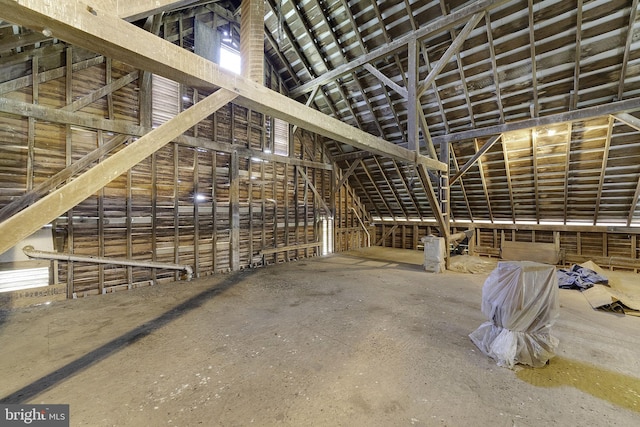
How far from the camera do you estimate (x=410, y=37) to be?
5184mm

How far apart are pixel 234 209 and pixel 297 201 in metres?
2.18

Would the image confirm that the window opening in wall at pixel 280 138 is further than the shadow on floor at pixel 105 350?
Yes

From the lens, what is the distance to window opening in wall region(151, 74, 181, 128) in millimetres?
5484

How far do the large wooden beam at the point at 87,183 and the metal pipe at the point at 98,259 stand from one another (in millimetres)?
4084

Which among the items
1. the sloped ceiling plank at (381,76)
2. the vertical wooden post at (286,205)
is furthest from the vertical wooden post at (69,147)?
the sloped ceiling plank at (381,76)

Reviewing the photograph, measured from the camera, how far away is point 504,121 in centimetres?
593

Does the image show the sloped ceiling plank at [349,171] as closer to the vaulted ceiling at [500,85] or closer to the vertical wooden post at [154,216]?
the vaulted ceiling at [500,85]

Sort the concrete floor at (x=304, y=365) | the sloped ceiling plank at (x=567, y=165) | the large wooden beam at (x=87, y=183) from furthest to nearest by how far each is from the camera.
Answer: the sloped ceiling plank at (x=567, y=165), the concrete floor at (x=304, y=365), the large wooden beam at (x=87, y=183)

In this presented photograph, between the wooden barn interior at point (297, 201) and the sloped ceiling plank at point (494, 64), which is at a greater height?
the sloped ceiling plank at point (494, 64)

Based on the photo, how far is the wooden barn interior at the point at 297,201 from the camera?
2037 mm

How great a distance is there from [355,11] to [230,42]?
137 inches

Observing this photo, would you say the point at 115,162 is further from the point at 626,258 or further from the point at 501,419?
the point at 626,258

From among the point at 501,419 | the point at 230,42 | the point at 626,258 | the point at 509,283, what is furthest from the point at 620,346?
the point at 230,42

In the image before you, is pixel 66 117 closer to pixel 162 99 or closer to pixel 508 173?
pixel 162 99
